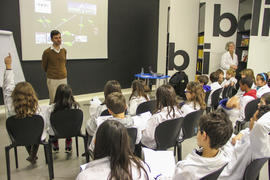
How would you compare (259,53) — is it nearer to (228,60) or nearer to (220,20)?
(228,60)

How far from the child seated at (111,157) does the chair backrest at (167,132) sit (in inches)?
41.6

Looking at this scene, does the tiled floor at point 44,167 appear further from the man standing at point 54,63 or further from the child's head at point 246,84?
the man standing at point 54,63

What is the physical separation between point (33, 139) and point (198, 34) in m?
5.74

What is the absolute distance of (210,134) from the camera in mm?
1436

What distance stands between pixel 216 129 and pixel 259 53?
5100mm

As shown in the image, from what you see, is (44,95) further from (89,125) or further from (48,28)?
(89,125)

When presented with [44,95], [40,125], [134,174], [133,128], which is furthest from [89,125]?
[44,95]

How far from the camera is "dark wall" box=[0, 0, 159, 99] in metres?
6.28

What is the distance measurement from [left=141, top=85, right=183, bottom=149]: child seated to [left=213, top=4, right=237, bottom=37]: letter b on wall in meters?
4.57

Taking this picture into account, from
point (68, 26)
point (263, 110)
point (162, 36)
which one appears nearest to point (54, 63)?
point (68, 26)

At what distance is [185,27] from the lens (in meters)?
6.64

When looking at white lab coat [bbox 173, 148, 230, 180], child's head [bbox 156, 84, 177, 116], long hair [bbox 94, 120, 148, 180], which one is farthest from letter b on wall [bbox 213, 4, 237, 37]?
long hair [bbox 94, 120, 148, 180]

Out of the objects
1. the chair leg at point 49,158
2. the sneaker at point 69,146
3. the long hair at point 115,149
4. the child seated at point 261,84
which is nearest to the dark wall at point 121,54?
the sneaker at point 69,146

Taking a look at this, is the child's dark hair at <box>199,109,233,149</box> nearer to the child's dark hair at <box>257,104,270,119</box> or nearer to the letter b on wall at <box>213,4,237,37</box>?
the child's dark hair at <box>257,104,270,119</box>
